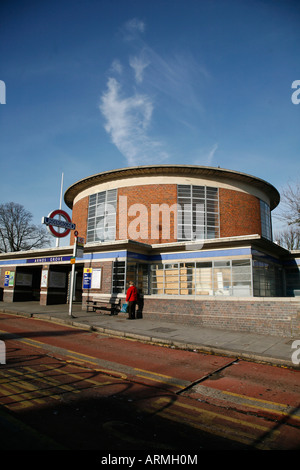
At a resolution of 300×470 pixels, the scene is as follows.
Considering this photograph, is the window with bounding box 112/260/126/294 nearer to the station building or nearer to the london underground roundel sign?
the station building

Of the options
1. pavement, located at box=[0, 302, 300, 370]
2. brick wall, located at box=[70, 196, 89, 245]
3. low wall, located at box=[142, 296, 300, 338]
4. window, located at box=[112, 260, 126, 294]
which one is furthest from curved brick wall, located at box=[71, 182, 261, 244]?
pavement, located at box=[0, 302, 300, 370]

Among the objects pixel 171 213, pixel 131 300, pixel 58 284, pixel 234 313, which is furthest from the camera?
pixel 171 213

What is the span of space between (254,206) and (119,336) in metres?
18.7

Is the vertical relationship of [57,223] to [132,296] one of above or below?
above

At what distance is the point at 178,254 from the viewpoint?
17500 mm

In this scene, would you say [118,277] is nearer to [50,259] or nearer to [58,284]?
[50,259]

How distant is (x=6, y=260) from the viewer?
1016 inches

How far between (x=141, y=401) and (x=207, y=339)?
20.0 ft

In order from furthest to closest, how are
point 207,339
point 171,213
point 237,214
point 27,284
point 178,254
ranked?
point 27,284 → point 237,214 → point 171,213 → point 178,254 → point 207,339

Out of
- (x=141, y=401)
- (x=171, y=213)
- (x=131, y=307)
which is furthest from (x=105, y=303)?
(x=141, y=401)

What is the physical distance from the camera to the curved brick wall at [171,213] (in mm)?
23017

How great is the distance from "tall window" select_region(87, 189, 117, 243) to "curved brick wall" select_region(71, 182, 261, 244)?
25.8 inches

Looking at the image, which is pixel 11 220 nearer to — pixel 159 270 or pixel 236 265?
pixel 159 270

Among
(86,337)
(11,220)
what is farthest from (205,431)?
(11,220)
